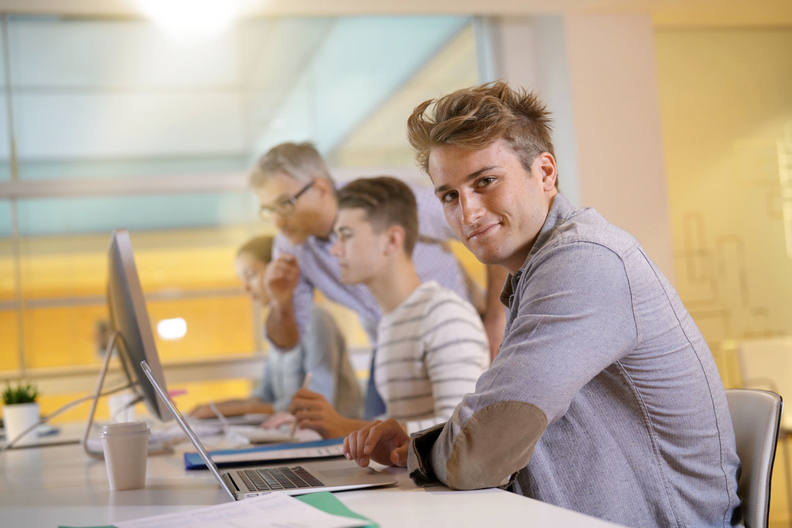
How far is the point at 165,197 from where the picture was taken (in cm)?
373

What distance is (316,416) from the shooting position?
1.67m

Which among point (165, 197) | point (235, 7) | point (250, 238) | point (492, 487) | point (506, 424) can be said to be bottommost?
point (492, 487)

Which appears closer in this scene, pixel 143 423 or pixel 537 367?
pixel 537 367

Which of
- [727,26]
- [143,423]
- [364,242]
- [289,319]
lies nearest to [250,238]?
[289,319]

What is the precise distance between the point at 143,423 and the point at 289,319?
200 cm

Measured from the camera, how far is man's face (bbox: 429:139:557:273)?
4.03 ft

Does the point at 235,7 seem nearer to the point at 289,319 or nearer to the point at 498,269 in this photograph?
the point at 289,319

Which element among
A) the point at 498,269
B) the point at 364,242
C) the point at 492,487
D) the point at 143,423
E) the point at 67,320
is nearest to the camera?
the point at 492,487

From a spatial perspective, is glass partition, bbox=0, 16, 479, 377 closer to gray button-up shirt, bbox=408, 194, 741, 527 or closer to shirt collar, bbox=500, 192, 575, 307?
shirt collar, bbox=500, 192, 575, 307

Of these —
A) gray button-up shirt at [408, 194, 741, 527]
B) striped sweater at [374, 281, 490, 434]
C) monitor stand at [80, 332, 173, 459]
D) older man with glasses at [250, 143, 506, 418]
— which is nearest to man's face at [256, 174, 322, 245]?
older man with glasses at [250, 143, 506, 418]

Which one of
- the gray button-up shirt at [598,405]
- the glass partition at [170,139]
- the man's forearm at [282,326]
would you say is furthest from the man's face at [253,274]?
the gray button-up shirt at [598,405]

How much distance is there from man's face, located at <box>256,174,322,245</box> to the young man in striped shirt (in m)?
0.50

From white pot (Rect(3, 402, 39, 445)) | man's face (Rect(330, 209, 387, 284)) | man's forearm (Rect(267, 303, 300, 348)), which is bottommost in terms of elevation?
white pot (Rect(3, 402, 39, 445))

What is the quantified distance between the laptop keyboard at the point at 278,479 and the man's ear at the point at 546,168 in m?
0.65
